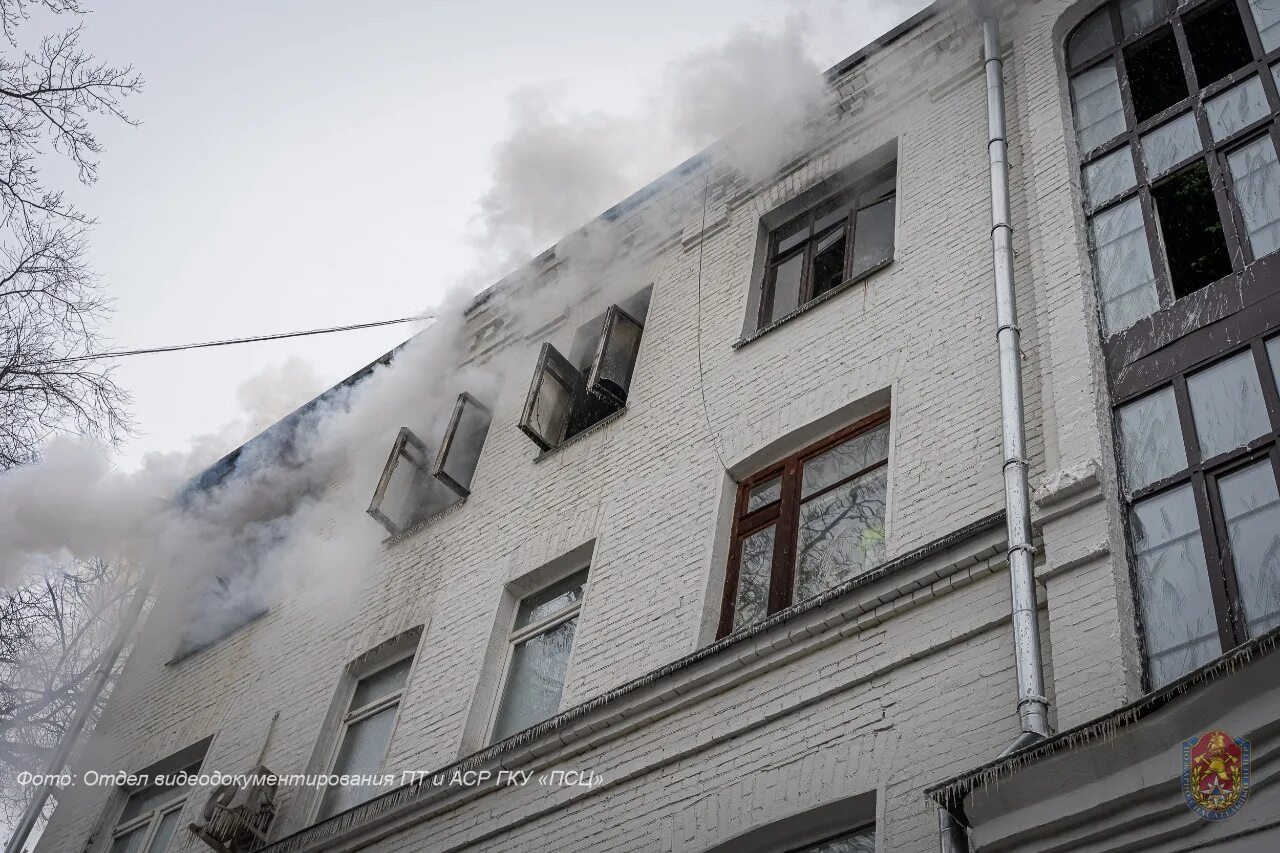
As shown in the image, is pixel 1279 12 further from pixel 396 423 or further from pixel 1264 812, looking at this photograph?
pixel 396 423

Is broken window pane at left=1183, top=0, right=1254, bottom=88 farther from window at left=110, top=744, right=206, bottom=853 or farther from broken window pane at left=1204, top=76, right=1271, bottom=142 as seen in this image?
window at left=110, top=744, right=206, bottom=853

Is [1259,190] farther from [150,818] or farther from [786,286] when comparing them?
[150,818]

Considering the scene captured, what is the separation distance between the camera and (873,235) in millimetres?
10914

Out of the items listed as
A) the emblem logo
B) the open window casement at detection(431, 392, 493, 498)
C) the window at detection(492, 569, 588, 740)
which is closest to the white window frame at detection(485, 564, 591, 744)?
the window at detection(492, 569, 588, 740)

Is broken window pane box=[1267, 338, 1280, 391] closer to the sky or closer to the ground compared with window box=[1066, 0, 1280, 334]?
closer to the ground

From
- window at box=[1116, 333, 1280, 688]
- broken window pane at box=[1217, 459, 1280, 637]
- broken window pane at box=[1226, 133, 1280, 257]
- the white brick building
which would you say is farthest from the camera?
broken window pane at box=[1226, 133, 1280, 257]

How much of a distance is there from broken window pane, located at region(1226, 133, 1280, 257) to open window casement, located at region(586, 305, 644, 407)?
16.7 ft

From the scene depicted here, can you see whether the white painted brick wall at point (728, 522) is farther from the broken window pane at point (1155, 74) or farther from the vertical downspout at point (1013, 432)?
the broken window pane at point (1155, 74)

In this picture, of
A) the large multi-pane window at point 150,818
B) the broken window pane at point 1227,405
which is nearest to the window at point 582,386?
the large multi-pane window at point 150,818

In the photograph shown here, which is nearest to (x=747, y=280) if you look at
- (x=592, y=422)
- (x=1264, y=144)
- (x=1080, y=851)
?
(x=592, y=422)

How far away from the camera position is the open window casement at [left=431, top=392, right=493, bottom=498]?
1200 centimetres

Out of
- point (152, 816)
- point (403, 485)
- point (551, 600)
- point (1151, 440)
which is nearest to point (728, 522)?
point (551, 600)

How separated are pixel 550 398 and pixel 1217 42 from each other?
585 centimetres

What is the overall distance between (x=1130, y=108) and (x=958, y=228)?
1.38 m
